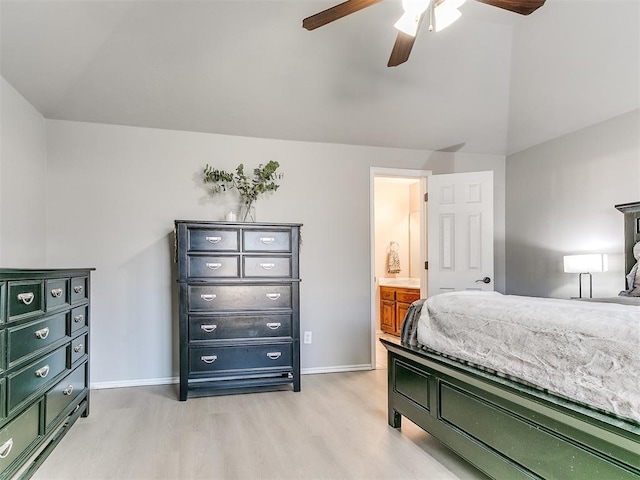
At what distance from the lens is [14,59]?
8.68 feet

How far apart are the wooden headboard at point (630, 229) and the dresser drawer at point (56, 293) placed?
155 inches

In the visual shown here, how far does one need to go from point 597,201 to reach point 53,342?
4088 mm

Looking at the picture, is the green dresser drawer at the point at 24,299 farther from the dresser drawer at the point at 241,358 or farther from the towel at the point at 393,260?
the towel at the point at 393,260

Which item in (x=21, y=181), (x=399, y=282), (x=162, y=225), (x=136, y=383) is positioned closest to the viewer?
(x=21, y=181)

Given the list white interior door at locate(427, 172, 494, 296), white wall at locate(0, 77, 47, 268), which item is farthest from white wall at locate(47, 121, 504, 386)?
white interior door at locate(427, 172, 494, 296)

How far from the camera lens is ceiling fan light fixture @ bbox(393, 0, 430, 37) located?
189cm

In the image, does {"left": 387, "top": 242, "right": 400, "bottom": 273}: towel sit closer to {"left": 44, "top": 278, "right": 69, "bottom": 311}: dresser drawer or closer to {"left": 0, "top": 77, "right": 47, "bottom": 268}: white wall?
{"left": 0, "top": 77, "right": 47, "bottom": 268}: white wall

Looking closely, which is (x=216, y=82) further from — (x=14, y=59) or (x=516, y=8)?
(x=516, y=8)

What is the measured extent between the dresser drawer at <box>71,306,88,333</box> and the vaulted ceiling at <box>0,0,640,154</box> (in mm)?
1638

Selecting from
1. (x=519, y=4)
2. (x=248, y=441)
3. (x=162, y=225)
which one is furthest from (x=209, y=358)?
(x=519, y=4)

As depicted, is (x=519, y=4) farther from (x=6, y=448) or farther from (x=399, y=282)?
(x=399, y=282)

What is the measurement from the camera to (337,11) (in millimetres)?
1920

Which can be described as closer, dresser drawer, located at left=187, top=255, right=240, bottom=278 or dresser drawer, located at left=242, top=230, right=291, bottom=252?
dresser drawer, located at left=187, top=255, right=240, bottom=278

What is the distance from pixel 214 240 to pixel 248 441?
1531 millimetres
